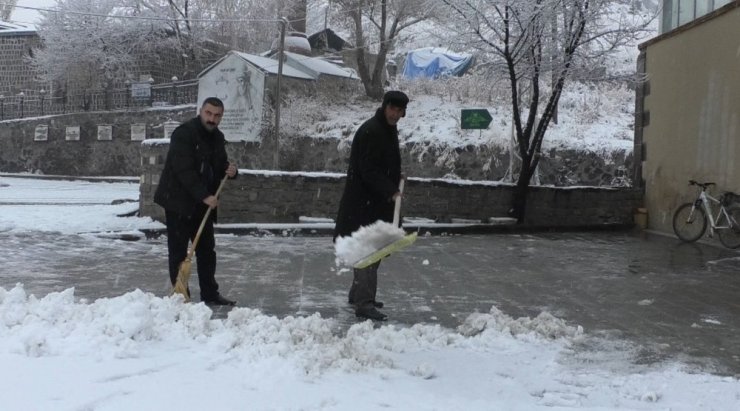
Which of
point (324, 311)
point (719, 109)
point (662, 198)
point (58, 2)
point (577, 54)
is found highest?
point (58, 2)

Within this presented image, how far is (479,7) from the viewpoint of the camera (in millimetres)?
12164

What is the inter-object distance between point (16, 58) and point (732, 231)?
34.2 meters

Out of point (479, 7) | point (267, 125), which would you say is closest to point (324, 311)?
point (479, 7)

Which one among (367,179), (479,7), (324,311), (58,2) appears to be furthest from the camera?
(58,2)

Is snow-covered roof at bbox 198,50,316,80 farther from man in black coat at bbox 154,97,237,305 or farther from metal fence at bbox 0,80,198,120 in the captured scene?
man in black coat at bbox 154,97,237,305

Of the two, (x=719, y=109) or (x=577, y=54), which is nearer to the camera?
(x=719, y=109)

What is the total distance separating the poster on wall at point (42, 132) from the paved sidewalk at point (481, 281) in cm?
1927

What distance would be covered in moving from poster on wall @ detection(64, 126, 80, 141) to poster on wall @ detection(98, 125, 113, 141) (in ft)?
3.62

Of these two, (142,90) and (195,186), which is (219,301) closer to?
(195,186)

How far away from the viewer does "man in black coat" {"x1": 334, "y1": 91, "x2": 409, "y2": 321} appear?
5074 millimetres

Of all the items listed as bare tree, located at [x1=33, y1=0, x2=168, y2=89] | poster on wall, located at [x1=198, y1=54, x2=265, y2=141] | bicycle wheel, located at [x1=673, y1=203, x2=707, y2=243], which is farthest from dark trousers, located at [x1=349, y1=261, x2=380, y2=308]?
bare tree, located at [x1=33, y1=0, x2=168, y2=89]

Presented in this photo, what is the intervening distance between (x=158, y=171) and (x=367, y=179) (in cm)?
735

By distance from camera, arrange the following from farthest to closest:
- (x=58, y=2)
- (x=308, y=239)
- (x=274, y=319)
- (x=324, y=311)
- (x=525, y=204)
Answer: (x=58, y=2), (x=525, y=204), (x=308, y=239), (x=324, y=311), (x=274, y=319)

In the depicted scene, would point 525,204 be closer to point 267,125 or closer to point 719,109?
point 719,109
